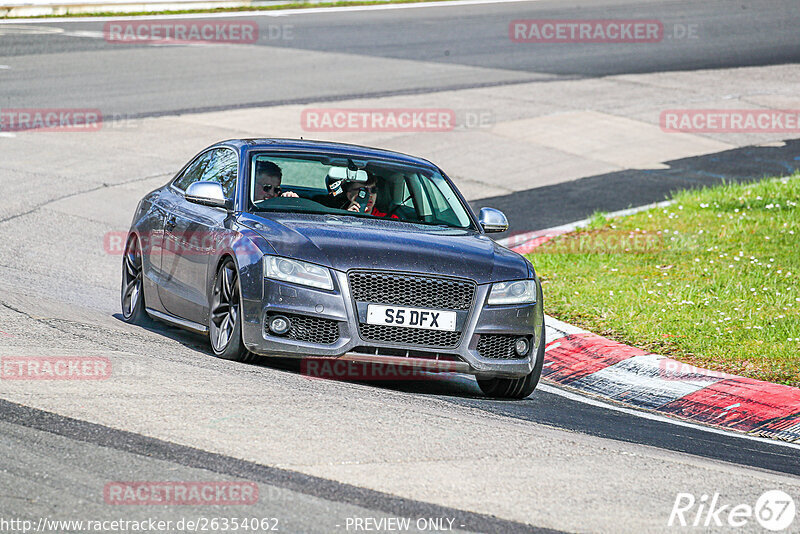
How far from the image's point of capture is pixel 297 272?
7410mm

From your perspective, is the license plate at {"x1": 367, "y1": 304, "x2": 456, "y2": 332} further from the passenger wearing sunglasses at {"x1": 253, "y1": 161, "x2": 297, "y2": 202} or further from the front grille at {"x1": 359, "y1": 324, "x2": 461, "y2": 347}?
the passenger wearing sunglasses at {"x1": 253, "y1": 161, "x2": 297, "y2": 202}

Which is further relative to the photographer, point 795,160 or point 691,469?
point 795,160

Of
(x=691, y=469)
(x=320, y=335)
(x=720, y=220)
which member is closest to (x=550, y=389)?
(x=320, y=335)

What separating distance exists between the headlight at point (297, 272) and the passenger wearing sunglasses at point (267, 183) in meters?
1.11

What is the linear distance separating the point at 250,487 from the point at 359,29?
25440 mm

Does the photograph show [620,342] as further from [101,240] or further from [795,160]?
[795,160]

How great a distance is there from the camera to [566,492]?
17.5 ft

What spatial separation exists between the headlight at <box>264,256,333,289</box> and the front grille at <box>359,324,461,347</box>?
36 cm

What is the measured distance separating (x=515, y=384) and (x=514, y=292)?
0.70m
